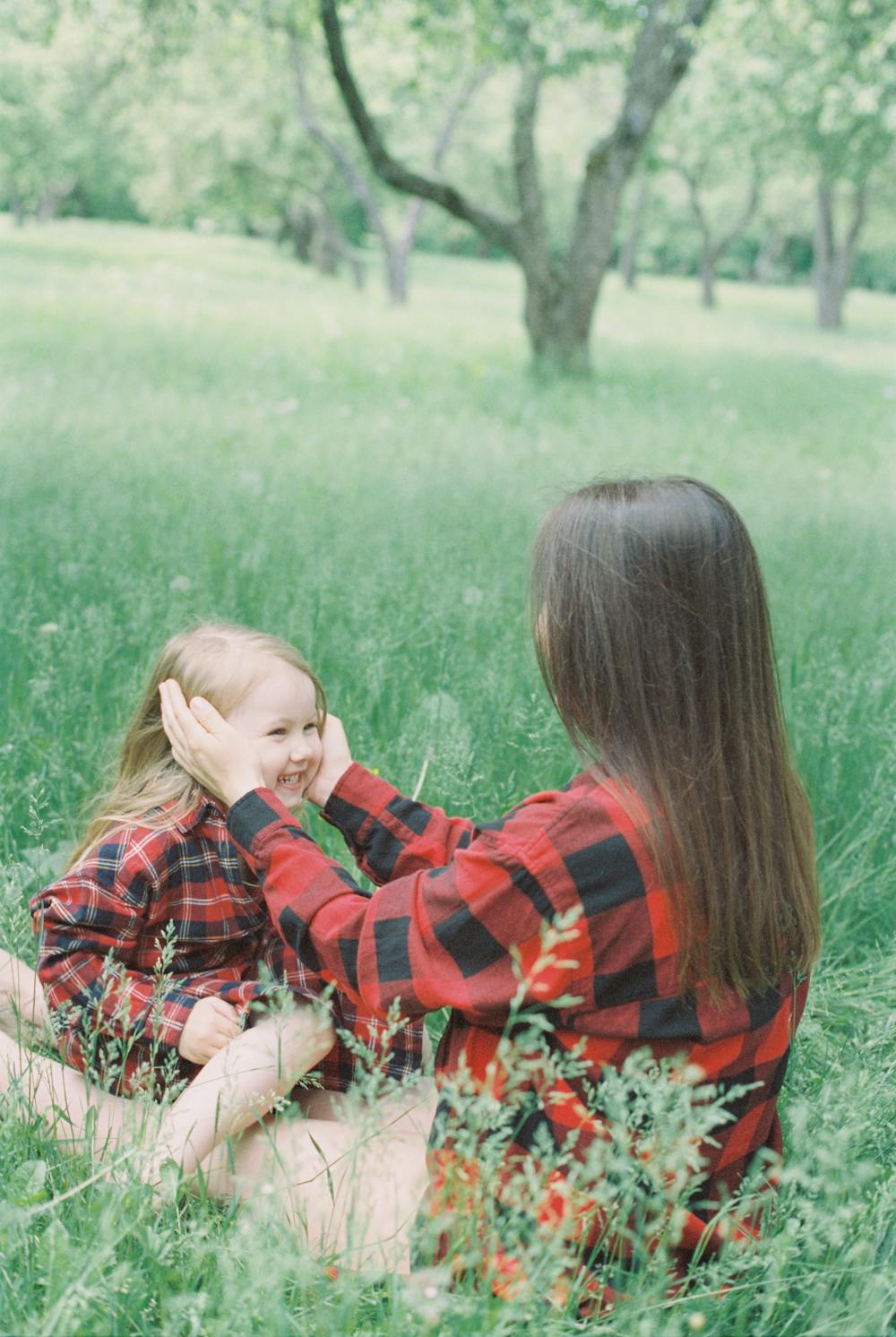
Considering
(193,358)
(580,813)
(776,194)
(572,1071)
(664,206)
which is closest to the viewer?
(572,1071)

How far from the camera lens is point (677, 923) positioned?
174 centimetres

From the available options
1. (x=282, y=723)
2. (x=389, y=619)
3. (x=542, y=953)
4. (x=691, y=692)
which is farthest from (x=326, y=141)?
(x=542, y=953)

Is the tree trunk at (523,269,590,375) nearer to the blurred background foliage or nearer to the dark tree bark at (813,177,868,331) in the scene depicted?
the blurred background foliage

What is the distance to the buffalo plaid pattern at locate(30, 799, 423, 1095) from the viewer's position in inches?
84.5

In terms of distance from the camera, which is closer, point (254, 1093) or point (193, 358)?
point (254, 1093)

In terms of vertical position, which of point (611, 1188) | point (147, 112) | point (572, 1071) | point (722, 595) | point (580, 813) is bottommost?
point (611, 1188)

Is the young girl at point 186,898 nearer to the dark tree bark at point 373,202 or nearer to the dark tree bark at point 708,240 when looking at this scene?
the dark tree bark at point 373,202

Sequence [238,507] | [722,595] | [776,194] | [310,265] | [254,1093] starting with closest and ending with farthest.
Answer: [722,595]
[254,1093]
[238,507]
[310,265]
[776,194]

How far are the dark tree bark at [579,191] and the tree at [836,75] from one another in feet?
5.28

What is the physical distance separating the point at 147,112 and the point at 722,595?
107 feet

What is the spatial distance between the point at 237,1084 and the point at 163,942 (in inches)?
17.3

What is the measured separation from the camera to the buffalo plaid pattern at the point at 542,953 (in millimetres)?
1706

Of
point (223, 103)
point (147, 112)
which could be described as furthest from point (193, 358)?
point (223, 103)

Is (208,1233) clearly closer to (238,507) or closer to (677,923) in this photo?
(677,923)
